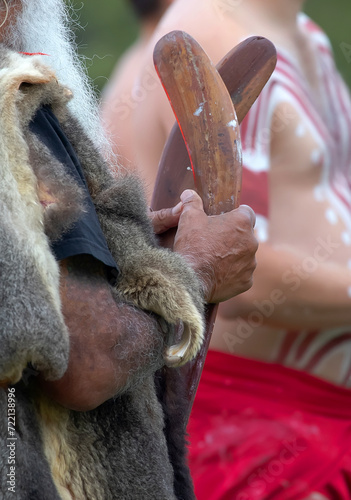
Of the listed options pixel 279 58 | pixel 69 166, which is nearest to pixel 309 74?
pixel 279 58

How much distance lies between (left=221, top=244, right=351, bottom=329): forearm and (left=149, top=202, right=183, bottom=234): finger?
0.72m

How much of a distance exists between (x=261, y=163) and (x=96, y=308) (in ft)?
3.83

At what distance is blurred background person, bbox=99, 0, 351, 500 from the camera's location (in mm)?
2359

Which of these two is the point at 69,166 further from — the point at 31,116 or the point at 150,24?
the point at 150,24

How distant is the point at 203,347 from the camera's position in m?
1.66

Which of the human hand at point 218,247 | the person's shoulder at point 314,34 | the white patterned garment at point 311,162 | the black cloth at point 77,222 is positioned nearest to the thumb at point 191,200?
the human hand at point 218,247

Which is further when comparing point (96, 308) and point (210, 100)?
point (210, 100)

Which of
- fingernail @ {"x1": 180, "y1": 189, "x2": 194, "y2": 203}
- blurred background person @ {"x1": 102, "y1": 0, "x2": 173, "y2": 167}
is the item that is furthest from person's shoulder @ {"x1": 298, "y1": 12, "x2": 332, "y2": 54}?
fingernail @ {"x1": 180, "y1": 189, "x2": 194, "y2": 203}

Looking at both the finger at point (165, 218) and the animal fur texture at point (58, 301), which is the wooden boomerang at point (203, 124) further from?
the animal fur texture at point (58, 301)

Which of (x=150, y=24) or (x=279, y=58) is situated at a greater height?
(x=279, y=58)

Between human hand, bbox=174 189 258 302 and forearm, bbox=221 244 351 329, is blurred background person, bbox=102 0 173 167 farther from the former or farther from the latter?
human hand, bbox=174 189 258 302

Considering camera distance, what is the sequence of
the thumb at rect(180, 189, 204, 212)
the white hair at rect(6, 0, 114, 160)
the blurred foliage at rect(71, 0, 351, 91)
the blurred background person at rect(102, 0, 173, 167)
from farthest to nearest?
1. the blurred foliage at rect(71, 0, 351, 91)
2. the blurred background person at rect(102, 0, 173, 167)
3. the thumb at rect(180, 189, 204, 212)
4. the white hair at rect(6, 0, 114, 160)

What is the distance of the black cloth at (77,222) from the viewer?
1.27 metres

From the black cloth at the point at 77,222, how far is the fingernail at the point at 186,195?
307mm
